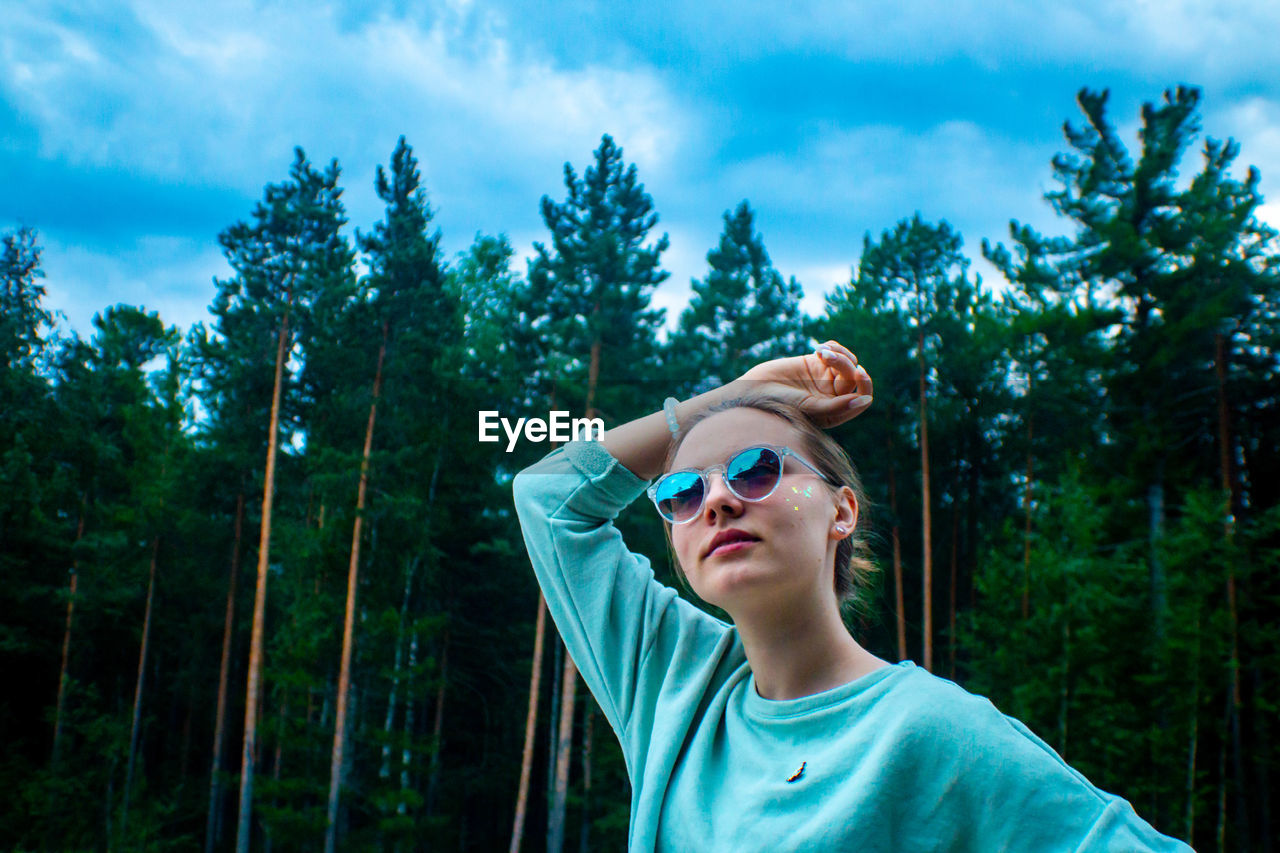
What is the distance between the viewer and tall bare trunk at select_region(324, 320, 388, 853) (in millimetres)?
13602

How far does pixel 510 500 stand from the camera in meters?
17.5

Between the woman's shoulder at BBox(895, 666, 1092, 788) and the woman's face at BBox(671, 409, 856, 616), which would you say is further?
the woman's face at BBox(671, 409, 856, 616)

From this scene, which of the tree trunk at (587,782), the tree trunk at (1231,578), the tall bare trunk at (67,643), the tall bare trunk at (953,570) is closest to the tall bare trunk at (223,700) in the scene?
the tall bare trunk at (67,643)

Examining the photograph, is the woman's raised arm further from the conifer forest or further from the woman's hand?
the conifer forest

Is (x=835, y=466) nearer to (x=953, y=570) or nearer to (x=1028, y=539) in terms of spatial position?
(x=1028, y=539)

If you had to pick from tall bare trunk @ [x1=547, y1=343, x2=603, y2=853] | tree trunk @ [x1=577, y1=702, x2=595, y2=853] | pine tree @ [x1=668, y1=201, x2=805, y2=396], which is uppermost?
pine tree @ [x1=668, y1=201, x2=805, y2=396]

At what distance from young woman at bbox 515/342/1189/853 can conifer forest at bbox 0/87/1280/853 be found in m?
7.38

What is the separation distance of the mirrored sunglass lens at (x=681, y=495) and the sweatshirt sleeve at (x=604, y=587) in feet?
0.78

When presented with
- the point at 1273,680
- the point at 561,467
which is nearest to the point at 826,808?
the point at 561,467


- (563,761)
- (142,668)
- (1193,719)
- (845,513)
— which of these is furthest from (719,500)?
(142,668)

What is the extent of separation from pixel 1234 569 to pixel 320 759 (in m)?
13.8

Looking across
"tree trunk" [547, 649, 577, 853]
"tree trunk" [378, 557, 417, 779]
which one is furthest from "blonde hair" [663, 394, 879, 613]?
"tree trunk" [378, 557, 417, 779]

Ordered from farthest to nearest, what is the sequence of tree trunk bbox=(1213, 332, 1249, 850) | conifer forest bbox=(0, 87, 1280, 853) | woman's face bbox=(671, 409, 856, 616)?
conifer forest bbox=(0, 87, 1280, 853) < tree trunk bbox=(1213, 332, 1249, 850) < woman's face bbox=(671, 409, 856, 616)

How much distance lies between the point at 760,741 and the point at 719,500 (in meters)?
0.33
